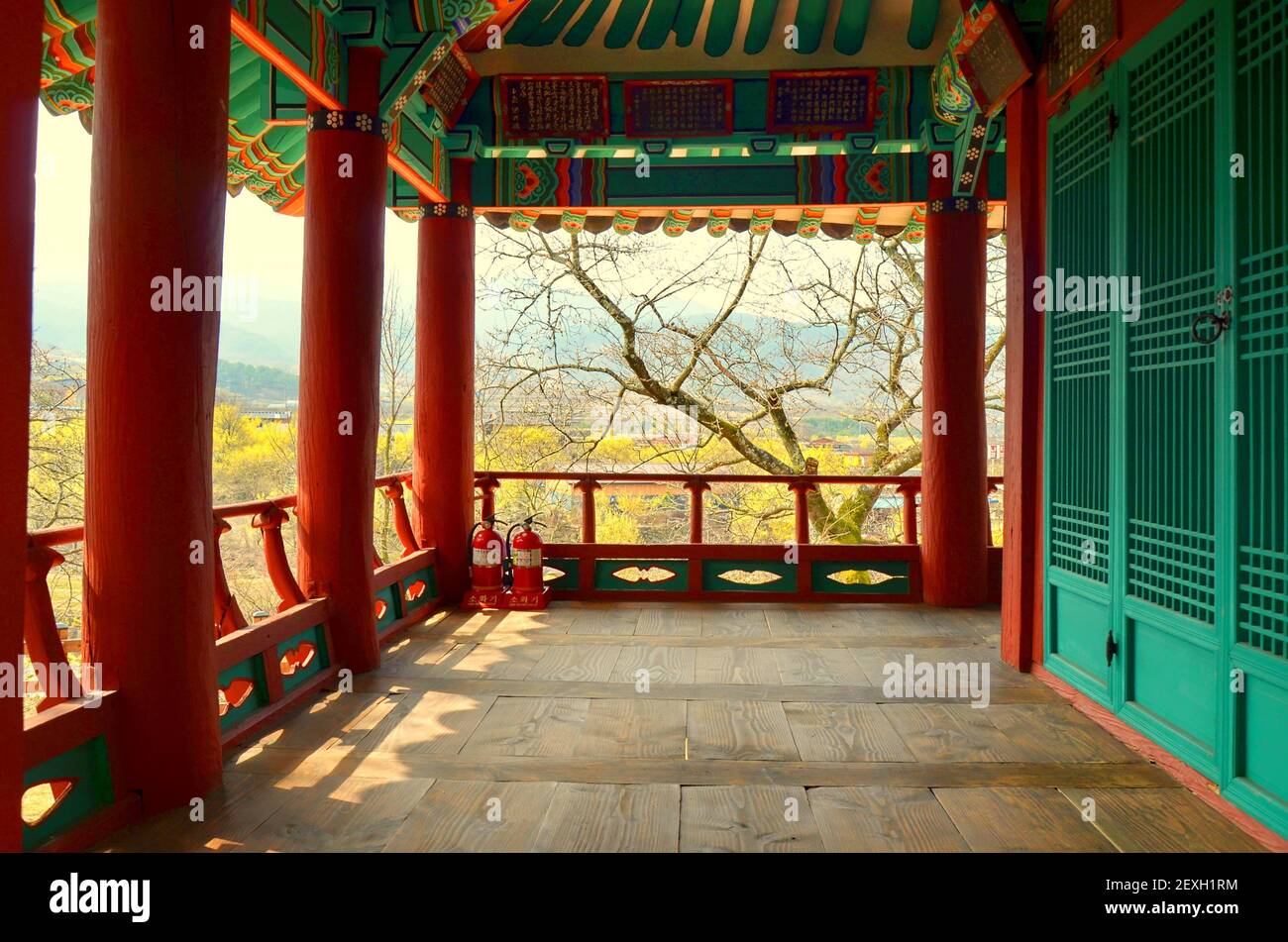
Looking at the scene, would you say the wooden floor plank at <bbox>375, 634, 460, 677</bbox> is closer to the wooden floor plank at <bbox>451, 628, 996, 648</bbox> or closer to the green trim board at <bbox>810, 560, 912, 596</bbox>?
the wooden floor plank at <bbox>451, 628, 996, 648</bbox>

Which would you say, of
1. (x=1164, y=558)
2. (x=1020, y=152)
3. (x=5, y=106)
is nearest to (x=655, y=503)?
(x=1020, y=152)

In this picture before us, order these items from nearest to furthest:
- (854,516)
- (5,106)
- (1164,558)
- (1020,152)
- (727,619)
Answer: (5,106) → (1164,558) → (1020,152) → (727,619) → (854,516)

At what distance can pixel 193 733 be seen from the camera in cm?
267

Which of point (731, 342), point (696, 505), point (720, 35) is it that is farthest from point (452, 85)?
point (731, 342)

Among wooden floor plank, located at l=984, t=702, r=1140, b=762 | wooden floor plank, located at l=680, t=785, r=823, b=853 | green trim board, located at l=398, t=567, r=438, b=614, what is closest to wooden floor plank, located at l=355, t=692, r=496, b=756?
wooden floor plank, located at l=680, t=785, r=823, b=853

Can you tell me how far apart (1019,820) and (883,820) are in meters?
0.37

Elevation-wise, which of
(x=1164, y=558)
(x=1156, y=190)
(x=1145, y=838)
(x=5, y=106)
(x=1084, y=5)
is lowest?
(x=1145, y=838)

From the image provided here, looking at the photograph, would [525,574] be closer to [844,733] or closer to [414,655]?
[414,655]

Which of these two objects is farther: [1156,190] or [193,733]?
[1156,190]

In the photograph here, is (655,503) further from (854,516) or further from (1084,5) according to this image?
(1084,5)

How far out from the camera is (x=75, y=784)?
2.42 metres

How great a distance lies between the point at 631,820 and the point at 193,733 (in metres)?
1.30

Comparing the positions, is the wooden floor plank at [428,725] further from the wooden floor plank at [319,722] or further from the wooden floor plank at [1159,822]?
the wooden floor plank at [1159,822]

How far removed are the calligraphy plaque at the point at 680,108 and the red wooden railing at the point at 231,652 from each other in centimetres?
267
